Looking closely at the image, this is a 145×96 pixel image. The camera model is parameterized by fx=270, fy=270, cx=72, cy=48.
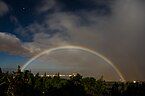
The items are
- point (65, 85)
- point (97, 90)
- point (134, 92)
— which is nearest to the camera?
point (65, 85)

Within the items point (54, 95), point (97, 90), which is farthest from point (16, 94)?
point (97, 90)

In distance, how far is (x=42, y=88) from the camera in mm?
118188

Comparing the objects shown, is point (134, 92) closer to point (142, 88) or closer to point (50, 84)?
point (142, 88)

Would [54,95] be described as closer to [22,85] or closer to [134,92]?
[22,85]

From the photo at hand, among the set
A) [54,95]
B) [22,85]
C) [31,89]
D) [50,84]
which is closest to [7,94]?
[22,85]

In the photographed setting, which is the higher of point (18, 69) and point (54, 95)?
point (18, 69)

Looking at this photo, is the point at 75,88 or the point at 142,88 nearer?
the point at 75,88

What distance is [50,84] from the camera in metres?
127

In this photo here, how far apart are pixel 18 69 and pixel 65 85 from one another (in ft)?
112

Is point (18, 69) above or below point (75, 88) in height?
above

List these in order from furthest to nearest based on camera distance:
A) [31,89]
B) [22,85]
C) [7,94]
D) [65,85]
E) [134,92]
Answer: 1. [134,92]
2. [65,85]
3. [31,89]
4. [22,85]
5. [7,94]

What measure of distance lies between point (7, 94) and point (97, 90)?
3057 inches

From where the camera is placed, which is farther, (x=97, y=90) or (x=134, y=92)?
(x=134, y=92)

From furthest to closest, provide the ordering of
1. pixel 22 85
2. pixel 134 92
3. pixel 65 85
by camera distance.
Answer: pixel 134 92, pixel 65 85, pixel 22 85
